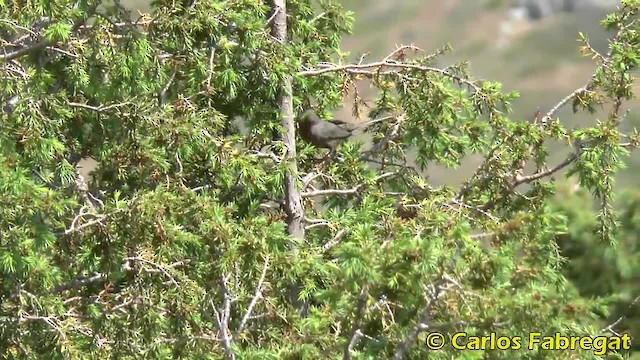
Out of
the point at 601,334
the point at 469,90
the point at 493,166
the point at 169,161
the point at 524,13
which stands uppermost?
the point at 524,13

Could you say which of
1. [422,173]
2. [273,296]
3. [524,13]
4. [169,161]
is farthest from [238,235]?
[524,13]

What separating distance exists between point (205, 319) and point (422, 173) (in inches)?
98.4

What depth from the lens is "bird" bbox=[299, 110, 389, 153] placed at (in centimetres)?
635

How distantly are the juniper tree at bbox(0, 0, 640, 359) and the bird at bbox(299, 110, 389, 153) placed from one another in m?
0.10

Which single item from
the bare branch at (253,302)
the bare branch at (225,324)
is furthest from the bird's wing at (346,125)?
the bare branch at (225,324)

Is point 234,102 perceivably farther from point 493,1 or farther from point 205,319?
point 493,1

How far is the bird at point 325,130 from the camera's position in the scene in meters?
6.35

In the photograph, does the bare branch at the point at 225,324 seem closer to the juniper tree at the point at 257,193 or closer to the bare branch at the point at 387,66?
the juniper tree at the point at 257,193

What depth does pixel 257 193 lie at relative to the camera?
5672 mm

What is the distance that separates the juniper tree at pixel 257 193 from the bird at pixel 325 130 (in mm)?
103

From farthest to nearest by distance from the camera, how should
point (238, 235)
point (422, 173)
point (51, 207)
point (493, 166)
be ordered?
point (422, 173) < point (493, 166) < point (238, 235) < point (51, 207)

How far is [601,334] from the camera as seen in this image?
431 centimetres

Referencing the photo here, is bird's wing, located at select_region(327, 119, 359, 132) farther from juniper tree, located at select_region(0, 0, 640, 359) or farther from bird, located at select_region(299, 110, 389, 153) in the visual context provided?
juniper tree, located at select_region(0, 0, 640, 359)

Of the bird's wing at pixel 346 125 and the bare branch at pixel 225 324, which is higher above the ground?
the bird's wing at pixel 346 125
